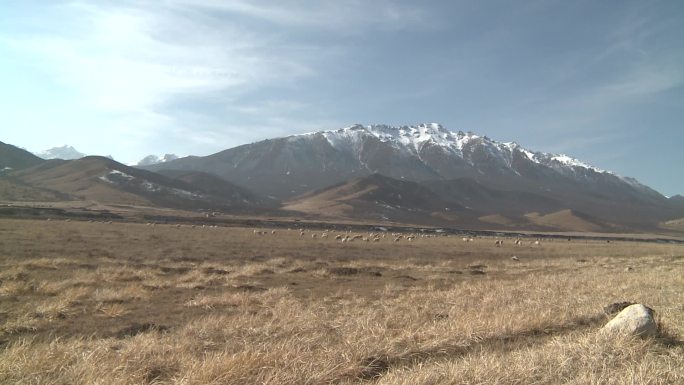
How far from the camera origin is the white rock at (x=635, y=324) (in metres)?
8.03

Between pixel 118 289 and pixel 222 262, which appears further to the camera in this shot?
pixel 222 262

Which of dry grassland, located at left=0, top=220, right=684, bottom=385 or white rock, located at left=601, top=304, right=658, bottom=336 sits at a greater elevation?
white rock, located at left=601, top=304, right=658, bottom=336

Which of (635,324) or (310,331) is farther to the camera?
(310,331)

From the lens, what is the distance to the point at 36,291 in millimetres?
Result: 15219

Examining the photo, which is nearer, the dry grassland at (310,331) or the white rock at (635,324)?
the dry grassland at (310,331)

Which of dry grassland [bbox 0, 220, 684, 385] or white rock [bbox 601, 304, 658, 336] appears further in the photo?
white rock [bbox 601, 304, 658, 336]

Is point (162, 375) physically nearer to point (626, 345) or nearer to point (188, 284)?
point (626, 345)

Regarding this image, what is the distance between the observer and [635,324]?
8.13m

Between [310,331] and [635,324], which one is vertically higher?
[635,324]

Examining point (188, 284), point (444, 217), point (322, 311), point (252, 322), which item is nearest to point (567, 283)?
point (322, 311)

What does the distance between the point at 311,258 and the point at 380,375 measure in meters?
26.9

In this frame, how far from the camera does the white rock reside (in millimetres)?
8031

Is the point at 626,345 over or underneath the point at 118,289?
over

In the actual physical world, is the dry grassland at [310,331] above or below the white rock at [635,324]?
below
